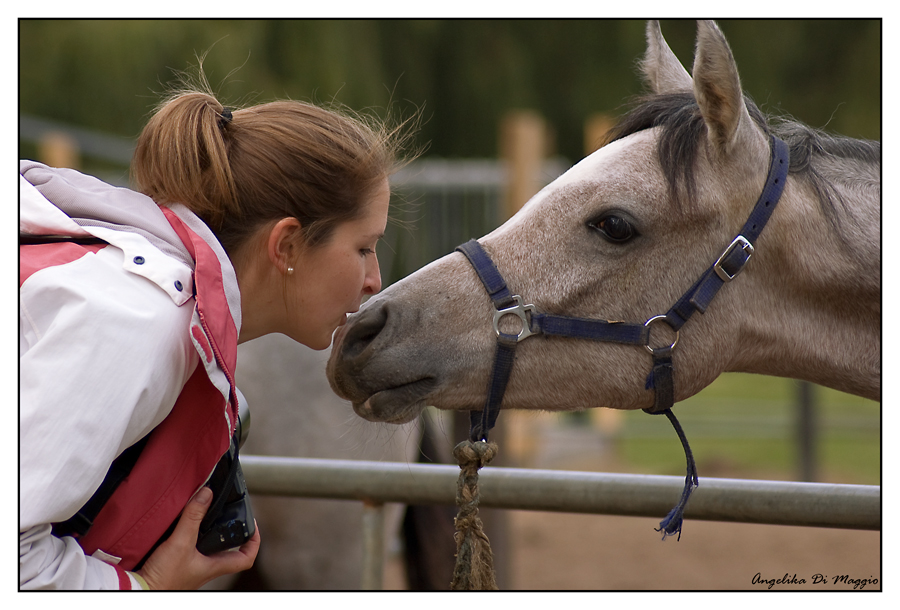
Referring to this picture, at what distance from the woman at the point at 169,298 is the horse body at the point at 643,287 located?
173mm

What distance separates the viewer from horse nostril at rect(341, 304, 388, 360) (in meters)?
1.69

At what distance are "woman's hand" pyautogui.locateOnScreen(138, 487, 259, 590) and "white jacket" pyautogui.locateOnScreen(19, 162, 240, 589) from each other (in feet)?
0.27

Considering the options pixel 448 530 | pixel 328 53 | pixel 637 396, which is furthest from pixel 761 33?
pixel 637 396

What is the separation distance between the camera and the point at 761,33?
671 cm

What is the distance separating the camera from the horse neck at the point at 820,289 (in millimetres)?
1713

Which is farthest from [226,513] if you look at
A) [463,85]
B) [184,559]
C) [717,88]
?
[463,85]

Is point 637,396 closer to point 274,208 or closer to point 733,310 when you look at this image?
point 733,310

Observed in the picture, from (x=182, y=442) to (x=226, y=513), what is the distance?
0.72ft

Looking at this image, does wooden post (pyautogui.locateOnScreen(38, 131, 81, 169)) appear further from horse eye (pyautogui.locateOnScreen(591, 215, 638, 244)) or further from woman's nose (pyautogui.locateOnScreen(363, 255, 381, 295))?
horse eye (pyautogui.locateOnScreen(591, 215, 638, 244))

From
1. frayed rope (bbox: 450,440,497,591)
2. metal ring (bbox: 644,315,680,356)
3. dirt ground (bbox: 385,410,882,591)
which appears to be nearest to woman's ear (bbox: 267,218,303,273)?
frayed rope (bbox: 450,440,497,591)

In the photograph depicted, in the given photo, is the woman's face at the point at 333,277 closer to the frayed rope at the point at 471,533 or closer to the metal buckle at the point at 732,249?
the frayed rope at the point at 471,533

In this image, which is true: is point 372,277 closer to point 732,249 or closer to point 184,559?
point 184,559

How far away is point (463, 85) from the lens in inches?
293

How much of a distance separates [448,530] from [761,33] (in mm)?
5562
